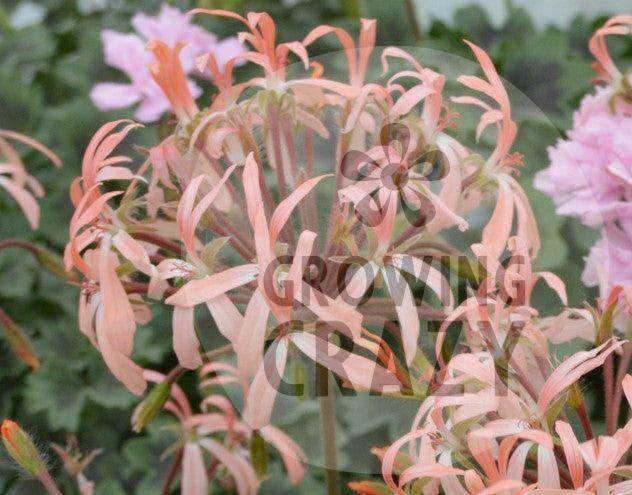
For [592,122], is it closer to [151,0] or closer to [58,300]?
[58,300]

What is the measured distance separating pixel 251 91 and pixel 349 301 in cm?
14

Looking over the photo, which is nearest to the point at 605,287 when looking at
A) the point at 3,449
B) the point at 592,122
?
the point at 592,122

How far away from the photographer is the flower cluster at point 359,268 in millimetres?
434

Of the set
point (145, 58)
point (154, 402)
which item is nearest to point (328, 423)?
point (154, 402)

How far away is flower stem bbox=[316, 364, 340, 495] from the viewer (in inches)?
19.8

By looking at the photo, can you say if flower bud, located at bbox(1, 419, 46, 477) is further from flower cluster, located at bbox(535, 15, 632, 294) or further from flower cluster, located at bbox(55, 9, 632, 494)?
flower cluster, located at bbox(535, 15, 632, 294)

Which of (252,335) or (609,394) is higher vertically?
(252,335)

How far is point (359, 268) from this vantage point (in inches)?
18.0

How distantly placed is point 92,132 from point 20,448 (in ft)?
1.69

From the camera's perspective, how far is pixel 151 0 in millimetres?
Result: 1132

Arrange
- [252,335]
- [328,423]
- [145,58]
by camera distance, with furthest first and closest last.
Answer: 1. [145,58]
2. [328,423]
3. [252,335]

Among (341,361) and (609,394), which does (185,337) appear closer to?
(341,361)

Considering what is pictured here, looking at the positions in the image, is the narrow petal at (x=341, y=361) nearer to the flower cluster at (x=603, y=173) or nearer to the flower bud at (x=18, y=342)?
the flower cluster at (x=603, y=173)

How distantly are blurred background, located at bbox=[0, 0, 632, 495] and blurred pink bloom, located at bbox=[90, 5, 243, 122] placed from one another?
59 millimetres
